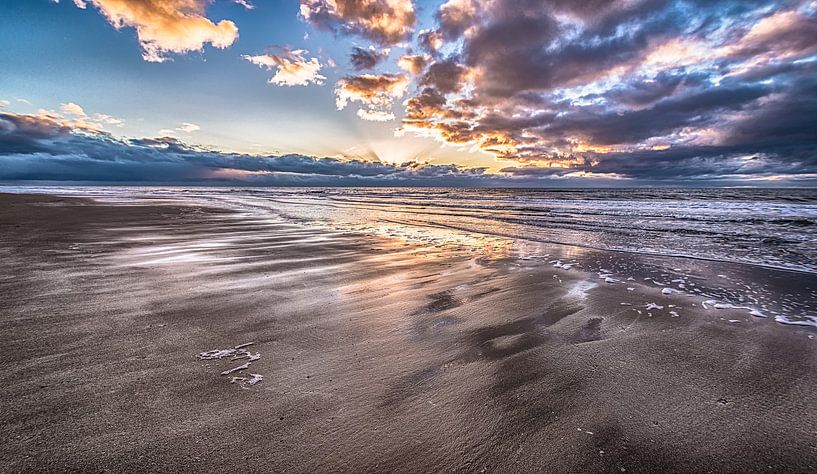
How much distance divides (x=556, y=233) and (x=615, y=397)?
37.8 feet

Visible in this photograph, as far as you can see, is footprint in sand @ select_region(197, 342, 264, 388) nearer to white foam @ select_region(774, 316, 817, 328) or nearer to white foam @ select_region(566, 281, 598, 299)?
white foam @ select_region(566, 281, 598, 299)

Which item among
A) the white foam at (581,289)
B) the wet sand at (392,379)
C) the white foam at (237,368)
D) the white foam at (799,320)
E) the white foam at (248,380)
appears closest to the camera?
the wet sand at (392,379)

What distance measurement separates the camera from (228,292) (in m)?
5.04

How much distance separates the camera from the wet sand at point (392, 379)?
2.02 m

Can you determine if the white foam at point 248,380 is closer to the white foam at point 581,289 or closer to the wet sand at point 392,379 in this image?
the wet sand at point 392,379

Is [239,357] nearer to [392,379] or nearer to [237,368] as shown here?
[237,368]

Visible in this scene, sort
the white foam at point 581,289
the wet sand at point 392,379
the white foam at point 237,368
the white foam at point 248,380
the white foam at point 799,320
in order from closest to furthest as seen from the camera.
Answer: the wet sand at point 392,379
the white foam at point 248,380
the white foam at point 237,368
the white foam at point 799,320
the white foam at point 581,289

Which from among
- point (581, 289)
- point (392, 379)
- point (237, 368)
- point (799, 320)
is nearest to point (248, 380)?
point (237, 368)

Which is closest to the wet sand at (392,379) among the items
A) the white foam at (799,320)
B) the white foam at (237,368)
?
the white foam at (237,368)

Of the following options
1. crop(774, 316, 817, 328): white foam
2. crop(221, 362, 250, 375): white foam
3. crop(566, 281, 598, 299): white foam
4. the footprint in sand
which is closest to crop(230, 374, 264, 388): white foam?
the footprint in sand

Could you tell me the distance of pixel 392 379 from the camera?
2811mm

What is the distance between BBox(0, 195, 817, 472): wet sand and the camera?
202 centimetres

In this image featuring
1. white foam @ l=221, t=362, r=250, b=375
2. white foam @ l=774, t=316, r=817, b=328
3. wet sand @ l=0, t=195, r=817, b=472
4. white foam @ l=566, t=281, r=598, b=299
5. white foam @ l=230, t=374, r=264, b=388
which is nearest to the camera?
wet sand @ l=0, t=195, r=817, b=472

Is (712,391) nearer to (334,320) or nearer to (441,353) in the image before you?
(441,353)
